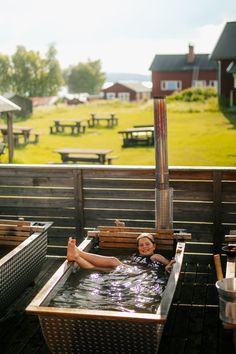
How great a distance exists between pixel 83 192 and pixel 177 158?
10672mm

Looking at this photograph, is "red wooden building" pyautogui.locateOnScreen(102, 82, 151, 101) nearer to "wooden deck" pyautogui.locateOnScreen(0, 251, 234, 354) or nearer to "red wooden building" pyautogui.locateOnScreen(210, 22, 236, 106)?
"red wooden building" pyautogui.locateOnScreen(210, 22, 236, 106)

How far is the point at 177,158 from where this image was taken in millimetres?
18016

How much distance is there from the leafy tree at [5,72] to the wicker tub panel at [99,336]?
87561 mm

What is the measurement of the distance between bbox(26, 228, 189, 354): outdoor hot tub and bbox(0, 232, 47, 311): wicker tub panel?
2.69ft

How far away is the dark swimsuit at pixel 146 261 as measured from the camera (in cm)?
621

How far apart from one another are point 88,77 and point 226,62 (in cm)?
8706

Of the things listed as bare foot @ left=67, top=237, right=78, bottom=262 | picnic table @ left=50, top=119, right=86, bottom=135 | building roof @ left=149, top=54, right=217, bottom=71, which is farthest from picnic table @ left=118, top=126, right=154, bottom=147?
building roof @ left=149, top=54, right=217, bottom=71

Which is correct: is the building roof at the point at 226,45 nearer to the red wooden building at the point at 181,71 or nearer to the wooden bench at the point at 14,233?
the red wooden building at the point at 181,71

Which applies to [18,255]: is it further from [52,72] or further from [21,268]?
[52,72]

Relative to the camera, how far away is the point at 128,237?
21.5ft

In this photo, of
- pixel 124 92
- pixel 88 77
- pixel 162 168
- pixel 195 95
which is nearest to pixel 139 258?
pixel 162 168

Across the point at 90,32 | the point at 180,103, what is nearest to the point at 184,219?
the point at 180,103

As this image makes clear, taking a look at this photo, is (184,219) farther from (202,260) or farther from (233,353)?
(233,353)

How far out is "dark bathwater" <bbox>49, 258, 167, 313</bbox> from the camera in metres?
5.11
